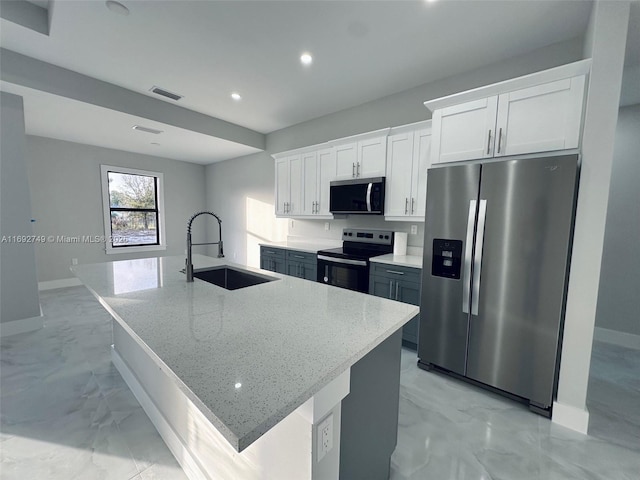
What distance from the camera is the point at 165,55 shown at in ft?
8.55

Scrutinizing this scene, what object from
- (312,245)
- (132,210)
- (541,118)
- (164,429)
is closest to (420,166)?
(541,118)

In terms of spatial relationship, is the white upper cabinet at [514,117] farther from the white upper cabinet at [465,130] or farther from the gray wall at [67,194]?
the gray wall at [67,194]

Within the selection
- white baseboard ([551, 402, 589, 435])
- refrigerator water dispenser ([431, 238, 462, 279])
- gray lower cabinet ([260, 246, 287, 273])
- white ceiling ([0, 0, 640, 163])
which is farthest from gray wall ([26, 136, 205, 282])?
white baseboard ([551, 402, 589, 435])

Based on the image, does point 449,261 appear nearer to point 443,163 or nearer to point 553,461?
point 443,163

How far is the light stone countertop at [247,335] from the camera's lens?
661mm

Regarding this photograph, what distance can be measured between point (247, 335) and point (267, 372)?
0.90ft

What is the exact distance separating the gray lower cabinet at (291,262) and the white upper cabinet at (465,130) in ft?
6.41

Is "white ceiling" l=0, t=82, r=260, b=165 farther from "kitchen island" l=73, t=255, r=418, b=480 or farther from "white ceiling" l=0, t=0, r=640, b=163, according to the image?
"kitchen island" l=73, t=255, r=418, b=480

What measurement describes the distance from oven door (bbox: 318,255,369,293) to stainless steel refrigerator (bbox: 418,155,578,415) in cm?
75

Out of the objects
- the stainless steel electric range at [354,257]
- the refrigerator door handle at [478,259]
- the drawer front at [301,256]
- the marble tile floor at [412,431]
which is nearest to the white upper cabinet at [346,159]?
the stainless steel electric range at [354,257]

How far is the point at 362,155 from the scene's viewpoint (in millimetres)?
3316

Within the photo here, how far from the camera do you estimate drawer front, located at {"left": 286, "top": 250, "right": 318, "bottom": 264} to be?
3568 mm

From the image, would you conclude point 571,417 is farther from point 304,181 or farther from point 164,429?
point 304,181

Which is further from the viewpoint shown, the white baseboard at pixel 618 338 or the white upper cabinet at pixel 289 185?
the white upper cabinet at pixel 289 185
